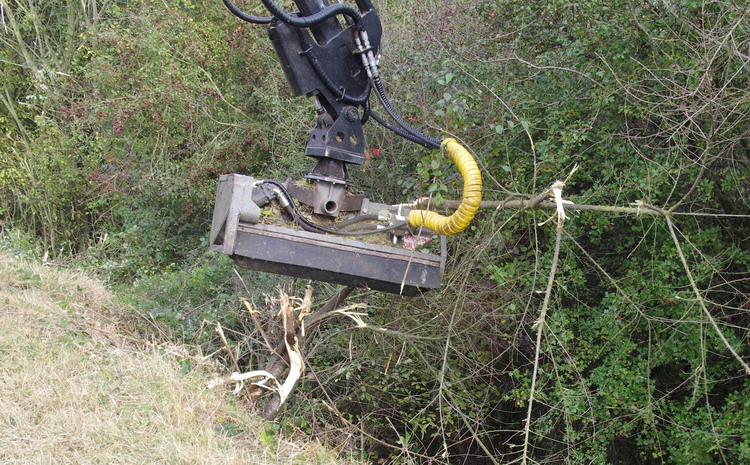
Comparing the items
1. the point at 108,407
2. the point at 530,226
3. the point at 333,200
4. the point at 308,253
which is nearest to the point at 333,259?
the point at 308,253

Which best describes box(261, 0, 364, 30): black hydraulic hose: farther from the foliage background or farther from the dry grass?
the dry grass

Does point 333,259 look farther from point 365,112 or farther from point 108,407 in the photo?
point 108,407

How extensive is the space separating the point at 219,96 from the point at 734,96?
566cm

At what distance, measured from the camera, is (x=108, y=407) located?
4008mm

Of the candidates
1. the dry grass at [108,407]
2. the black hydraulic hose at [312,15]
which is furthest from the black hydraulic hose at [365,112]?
the dry grass at [108,407]

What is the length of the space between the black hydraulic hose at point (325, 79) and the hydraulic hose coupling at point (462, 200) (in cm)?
69

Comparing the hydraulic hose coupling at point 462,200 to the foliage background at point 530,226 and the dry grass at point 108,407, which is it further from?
the dry grass at point 108,407

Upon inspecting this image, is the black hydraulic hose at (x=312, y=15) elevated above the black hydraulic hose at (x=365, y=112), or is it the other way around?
the black hydraulic hose at (x=312, y=15)

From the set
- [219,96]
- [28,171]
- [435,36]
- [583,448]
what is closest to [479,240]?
[583,448]

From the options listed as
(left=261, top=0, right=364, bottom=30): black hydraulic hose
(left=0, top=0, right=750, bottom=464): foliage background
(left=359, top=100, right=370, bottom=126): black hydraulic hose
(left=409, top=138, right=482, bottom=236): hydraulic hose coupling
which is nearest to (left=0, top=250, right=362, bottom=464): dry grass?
(left=0, top=0, right=750, bottom=464): foliage background

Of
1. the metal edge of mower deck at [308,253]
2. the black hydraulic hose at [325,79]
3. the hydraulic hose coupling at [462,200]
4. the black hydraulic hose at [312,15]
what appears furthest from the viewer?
the black hydraulic hose at [325,79]

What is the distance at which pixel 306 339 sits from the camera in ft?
20.1

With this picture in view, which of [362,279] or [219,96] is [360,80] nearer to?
[362,279]

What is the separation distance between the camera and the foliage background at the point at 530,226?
16.0 feet
